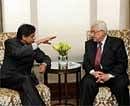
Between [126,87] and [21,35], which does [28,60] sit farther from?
[126,87]

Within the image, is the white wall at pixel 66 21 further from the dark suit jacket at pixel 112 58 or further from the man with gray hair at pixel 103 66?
the dark suit jacket at pixel 112 58

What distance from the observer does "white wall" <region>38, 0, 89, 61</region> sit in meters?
5.14

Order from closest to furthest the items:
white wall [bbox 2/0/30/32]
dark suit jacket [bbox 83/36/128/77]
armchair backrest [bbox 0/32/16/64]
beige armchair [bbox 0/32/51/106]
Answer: beige armchair [bbox 0/32/51/106] → dark suit jacket [bbox 83/36/128/77] → armchair backrest [bbox 0/32/16/64] → white wall [bbox 2/0/30/32]

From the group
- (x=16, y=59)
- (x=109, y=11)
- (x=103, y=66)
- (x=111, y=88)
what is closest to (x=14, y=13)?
(x=16, y=59)

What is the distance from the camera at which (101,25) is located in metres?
4.26

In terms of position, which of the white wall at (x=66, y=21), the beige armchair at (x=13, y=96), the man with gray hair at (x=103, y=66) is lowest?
the beige armchair at (x=13, y=96)

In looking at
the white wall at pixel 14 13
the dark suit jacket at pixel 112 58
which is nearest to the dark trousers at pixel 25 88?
the dark suit jacket at pixel 112 58

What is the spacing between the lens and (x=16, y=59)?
13.5 feet

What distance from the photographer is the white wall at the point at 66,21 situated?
514cm

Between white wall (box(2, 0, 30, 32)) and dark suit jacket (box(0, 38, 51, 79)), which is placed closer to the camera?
dark suit jacket (box(0, 38, 51, 79))

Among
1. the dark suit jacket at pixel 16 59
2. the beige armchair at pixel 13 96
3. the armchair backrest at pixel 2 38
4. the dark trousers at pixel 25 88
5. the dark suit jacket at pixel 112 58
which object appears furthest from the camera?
the armchair backrest at pixel 2 38

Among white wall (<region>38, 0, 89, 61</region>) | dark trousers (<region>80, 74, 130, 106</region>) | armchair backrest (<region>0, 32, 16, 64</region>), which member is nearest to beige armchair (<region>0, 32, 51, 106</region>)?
dark trousers (<region>80, 74, 130, 106</region>)

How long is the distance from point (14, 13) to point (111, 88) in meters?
1.83

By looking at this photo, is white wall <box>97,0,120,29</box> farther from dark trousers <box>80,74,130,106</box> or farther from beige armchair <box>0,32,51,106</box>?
beige armchair <box>0,32,51,106</box>
